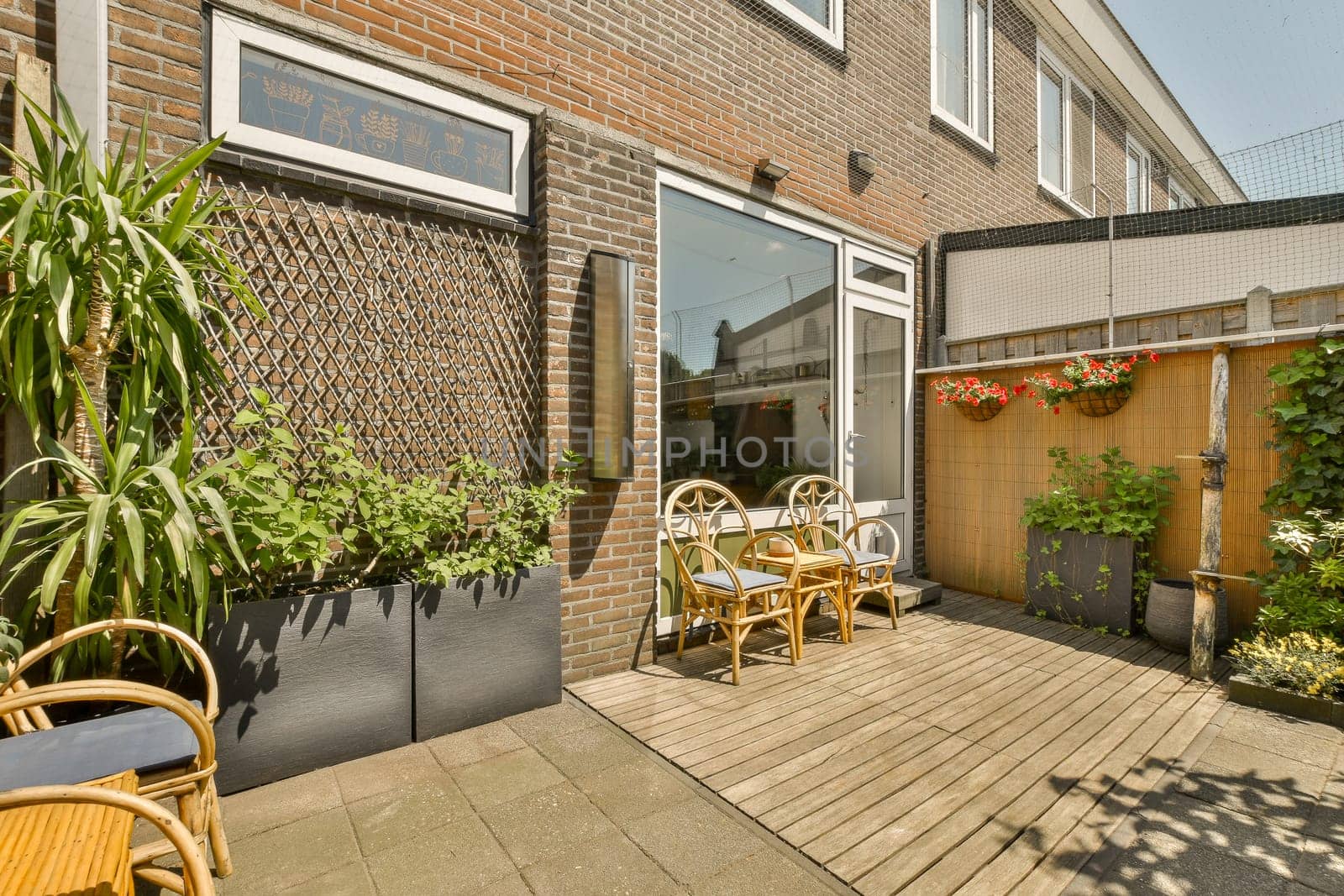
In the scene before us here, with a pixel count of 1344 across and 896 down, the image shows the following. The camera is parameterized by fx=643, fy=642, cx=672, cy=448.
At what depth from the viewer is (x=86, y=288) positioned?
1.78m

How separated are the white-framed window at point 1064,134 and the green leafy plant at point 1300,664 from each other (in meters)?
5.63

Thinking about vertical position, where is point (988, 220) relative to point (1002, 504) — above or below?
above

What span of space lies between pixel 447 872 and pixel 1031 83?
8.34 meters

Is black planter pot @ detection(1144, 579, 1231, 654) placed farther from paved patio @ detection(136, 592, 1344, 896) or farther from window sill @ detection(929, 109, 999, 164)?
A: window sill @ detection(929, 109, 999, 164)

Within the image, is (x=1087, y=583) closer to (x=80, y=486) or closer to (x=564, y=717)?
(x=564, y=717)

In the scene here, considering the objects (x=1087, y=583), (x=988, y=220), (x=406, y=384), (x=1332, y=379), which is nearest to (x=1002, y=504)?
(x=1087, y=583)

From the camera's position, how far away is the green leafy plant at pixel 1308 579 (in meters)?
3.02

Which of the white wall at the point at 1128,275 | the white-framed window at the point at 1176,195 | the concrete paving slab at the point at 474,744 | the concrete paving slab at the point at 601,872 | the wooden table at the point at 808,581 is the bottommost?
the concrete paving slab at the point at 601,872

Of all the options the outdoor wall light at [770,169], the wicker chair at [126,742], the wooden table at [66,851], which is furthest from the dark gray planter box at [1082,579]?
the wooden table at [66,851]

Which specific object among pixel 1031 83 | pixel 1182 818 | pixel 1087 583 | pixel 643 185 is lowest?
pixel 1182 818

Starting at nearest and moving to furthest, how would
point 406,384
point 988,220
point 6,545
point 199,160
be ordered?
point 6,545 < point 199,160 < point 406,384 < point 988,220

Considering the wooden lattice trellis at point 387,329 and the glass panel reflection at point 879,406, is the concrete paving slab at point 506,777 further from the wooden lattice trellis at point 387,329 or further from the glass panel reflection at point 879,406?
the glass panel reflection at point 879,406

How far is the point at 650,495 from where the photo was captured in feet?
11.2

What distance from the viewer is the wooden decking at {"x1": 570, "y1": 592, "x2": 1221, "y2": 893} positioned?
1.87m
